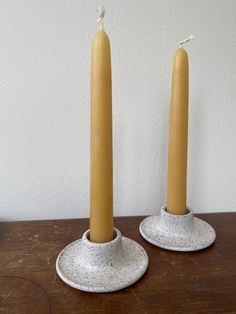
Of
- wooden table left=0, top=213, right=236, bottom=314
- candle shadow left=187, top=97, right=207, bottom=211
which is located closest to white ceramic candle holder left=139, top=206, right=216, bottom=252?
wooden table left=0, top=213, right=236, bottom=314

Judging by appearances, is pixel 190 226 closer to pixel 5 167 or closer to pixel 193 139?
pixel 193 139

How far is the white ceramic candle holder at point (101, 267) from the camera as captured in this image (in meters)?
0.25

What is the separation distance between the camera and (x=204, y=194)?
472 mm

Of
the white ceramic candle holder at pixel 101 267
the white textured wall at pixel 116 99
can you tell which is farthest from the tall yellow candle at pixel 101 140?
the white textured wall at pixel 116 99

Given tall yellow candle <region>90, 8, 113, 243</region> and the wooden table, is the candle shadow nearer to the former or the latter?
the wooden table

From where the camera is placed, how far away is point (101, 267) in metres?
0.27

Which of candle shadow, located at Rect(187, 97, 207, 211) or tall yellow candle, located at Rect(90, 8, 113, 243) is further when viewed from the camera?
candle shadow, located at Rect(187, 97, 207, 211)

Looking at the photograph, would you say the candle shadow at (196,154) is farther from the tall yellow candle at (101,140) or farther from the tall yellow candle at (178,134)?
the tall yellow candle at (101,140)

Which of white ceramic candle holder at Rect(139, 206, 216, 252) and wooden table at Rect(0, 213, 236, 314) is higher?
white ceramic candle holder at Rect(139, 206, 216, 252)

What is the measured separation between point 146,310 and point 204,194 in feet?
0.93

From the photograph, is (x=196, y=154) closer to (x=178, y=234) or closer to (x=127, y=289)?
(x=178, y=234)

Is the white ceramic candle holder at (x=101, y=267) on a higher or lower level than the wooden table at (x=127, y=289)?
higher

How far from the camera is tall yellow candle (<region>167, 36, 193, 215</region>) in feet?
1.08

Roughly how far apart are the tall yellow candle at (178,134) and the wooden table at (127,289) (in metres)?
0.07
